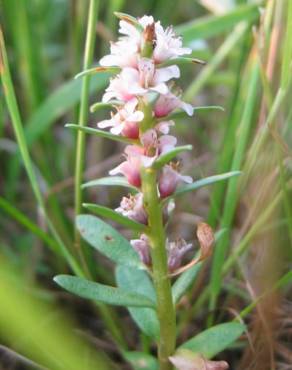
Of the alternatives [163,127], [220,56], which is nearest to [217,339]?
[163,127]

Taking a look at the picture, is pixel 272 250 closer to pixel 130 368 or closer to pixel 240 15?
pixel 130 368

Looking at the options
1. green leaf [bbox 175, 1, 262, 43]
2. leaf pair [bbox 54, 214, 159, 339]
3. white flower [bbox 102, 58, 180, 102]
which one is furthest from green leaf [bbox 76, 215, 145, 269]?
green leaf [bbox 175, 1, 262, 43]

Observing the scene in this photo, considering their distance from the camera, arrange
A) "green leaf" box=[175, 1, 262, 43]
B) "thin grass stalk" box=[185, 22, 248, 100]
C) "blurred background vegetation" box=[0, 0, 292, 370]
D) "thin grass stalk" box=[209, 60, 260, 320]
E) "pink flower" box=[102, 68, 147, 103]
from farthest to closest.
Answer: "thin grass stalk" box=[185, 22, 248, 100]
"green leaf" box=[175, 1, 262, 43]
"thin grass stalk" box=[209, 60, 260, 320]
"blurred background vegetation" box=[0, 0, 292, 370]
"pink flower" box=[102, 68, 147, 103]

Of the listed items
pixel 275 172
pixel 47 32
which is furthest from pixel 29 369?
pixel 47 32

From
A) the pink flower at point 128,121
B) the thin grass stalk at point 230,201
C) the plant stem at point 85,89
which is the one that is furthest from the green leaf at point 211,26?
the pink flower at point 128,121

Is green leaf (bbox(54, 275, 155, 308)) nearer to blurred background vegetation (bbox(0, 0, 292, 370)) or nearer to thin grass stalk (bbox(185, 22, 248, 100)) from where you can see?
blurred background vegetation (bbox(0, 0, 292, 370))

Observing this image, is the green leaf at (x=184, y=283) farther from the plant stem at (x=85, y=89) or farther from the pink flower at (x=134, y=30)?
the pink flower at (x=134, y=30)
